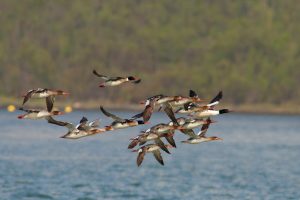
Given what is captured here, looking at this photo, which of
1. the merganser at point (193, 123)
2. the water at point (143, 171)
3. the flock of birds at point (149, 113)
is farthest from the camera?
the water at point (143, 171)

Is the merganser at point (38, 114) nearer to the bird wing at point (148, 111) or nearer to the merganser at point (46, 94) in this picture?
the merganser at point (46, 94)

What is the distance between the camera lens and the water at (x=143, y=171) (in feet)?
181

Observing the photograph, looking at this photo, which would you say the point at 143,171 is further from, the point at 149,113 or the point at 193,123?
the point at 149,113

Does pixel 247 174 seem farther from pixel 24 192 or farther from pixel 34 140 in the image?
pixel 34 140

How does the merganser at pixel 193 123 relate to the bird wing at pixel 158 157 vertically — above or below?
above

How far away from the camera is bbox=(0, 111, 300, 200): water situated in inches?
2168

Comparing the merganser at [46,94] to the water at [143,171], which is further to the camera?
the water at [143,171]

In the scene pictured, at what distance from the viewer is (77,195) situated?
52781mm

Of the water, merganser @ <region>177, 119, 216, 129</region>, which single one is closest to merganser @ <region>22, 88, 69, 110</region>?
merganser @ <region>177, 119, 216, 129</region>

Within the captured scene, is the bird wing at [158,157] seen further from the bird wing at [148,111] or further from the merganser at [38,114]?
the merganser at [38,114]

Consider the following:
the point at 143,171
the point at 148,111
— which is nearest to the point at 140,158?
the point at 148,111

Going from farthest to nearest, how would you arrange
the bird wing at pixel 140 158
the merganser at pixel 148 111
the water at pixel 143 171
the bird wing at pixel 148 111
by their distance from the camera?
the water at pixel 143 171
the bird wing at pixel 140 158
the merganser at pixel 148 111
the bird wing at pixel 148 111

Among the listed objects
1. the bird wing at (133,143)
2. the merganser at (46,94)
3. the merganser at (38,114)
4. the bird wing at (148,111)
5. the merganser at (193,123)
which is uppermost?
the merganser at (46,94)

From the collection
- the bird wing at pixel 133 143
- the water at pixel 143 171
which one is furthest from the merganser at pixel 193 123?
the water at pixel 143 171
